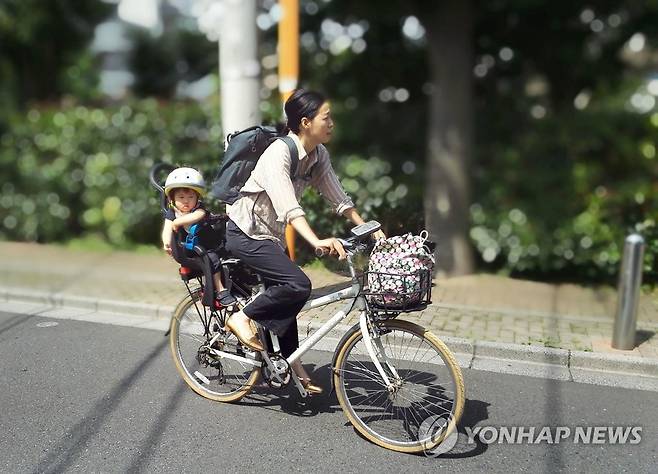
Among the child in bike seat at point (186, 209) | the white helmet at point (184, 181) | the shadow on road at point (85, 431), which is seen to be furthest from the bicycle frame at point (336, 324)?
the shadow on road at point (85, 431)

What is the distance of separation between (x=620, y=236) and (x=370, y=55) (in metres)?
5.71

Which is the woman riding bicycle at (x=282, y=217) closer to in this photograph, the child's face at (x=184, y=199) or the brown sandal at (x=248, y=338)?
the brown sandal at (x=248, y=338)

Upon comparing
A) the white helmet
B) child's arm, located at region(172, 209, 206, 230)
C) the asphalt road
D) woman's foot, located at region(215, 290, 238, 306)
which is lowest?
the asphalt road

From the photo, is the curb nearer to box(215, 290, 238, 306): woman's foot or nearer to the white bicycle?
the white bicycle

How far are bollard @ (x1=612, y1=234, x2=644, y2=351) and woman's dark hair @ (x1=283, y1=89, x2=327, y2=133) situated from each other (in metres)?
2.85

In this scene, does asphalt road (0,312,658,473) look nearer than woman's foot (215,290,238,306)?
Yes

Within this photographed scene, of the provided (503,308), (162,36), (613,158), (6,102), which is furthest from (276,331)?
(162,36)

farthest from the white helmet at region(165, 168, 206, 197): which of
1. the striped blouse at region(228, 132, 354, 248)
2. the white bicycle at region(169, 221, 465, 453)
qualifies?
the white bicycle at region(169, 221, 465, 453)

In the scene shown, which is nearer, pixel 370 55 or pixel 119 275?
pixel 119 275

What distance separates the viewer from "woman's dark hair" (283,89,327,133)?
134 inches

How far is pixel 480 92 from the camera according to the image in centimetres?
1120

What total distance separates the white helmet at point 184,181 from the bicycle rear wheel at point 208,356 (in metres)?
0.69

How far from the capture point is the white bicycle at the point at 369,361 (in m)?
3.32

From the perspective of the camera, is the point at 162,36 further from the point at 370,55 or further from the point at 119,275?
the point at 119,275
